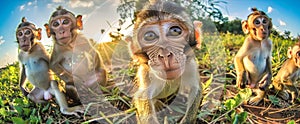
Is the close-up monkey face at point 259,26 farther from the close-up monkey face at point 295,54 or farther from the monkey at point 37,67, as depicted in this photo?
the monkey at point 37,67

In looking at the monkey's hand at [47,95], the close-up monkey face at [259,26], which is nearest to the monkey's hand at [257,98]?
the close-up monkey face at [259,26]

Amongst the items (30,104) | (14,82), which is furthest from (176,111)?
(14,82)

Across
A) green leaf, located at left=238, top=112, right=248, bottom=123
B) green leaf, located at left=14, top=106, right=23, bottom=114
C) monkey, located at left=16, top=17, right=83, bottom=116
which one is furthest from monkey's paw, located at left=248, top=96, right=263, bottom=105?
green leaf, located at left=14, top=106, right=23, bottom=114

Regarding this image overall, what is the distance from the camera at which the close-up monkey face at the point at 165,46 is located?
1756mm

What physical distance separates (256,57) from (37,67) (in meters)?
0.94

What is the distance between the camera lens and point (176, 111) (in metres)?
2.19

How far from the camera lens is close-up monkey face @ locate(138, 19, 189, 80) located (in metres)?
1.76

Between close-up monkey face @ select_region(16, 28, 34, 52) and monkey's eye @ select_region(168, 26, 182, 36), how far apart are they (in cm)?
68

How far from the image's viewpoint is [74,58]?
224cm

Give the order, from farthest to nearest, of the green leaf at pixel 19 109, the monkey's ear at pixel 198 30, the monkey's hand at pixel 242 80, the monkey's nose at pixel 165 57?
the green leaf at pixel 19 109 → the monkey's hand at pixel 242 80 → the monkey's ear at pixel 198 30 → the monkey's nose at pixel 165 57

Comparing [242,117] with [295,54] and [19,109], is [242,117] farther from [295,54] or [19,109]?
[19,109]

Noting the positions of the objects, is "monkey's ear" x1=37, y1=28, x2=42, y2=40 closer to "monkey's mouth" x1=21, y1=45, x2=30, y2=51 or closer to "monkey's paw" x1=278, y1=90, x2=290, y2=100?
"monkey's mouth" x1=21, y1=45, x2=30, y2=51

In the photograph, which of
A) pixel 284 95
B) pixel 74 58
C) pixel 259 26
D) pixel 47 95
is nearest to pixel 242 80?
pixel 284 95

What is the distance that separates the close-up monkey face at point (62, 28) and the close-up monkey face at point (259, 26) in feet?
2.39
